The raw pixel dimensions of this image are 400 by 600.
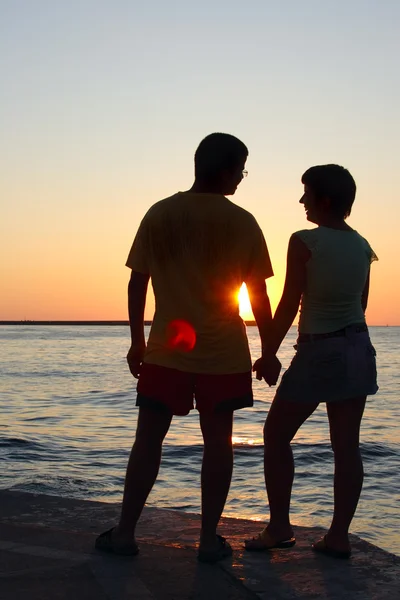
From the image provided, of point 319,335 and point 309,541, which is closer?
point 319,335

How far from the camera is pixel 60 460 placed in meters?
8.80

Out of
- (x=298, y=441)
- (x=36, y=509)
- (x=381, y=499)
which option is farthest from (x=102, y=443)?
(x=36, y=509)

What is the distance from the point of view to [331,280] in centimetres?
357

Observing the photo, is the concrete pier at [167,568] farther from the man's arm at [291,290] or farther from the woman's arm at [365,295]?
the woman's arm at [365,295]

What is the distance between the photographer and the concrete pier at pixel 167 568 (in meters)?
2.96

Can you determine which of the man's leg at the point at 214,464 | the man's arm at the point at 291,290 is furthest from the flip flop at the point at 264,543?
the man's arm at the point at 291,290

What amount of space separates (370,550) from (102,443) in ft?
22.2

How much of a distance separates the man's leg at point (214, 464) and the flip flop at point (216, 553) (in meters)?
0.05

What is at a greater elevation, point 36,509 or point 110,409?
point 36,509

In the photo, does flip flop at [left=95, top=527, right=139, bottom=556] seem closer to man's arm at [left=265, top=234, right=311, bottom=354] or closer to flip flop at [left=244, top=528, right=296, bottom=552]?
flip flop at [left=244, top=528, right=296, bottom=552]

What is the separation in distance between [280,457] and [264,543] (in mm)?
406

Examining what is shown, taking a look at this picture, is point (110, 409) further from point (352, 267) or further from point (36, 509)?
point (352, 267)

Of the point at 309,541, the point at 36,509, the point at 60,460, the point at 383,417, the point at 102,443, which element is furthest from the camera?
the point at 383,417

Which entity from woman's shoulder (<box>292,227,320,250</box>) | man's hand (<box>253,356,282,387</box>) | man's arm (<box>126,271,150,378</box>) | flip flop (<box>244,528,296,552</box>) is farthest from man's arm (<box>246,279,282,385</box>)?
flip flop (<box>244,528,296,552</box>)
